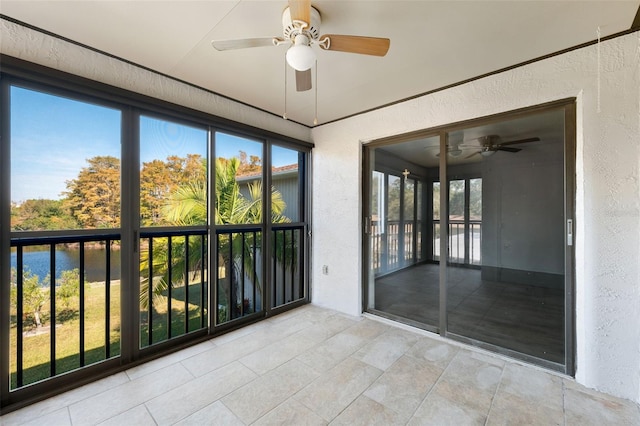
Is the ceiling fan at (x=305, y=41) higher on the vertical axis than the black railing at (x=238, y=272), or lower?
higher

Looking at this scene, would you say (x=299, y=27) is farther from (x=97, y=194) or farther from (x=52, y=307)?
(x=52, y=307)

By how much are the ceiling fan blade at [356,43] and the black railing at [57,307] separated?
88.6 inches

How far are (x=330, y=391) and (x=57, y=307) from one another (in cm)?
218

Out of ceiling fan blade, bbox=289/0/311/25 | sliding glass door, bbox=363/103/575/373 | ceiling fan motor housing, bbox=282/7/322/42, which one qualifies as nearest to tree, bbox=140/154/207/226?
ceiling fan motor housing, bbox=282/7/322/42

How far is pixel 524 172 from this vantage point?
286 cm

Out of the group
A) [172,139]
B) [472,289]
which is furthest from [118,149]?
[472,289]

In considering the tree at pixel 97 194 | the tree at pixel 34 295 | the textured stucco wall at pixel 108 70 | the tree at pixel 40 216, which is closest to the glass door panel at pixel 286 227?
the textured stucco wall at pixel 108 70

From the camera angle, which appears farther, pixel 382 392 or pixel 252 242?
pixel 252 242

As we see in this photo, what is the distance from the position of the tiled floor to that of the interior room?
0.02 metres

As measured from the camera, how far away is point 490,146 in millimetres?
2838

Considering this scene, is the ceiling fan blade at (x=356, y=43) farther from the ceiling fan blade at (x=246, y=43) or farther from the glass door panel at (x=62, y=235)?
the glass door panel at (x=62, y=235)

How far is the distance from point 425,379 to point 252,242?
228 centimetres

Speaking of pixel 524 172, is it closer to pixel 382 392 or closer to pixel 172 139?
pixel 382 392

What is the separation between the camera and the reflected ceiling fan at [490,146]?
2.76 meters
